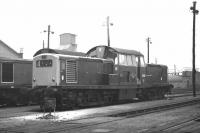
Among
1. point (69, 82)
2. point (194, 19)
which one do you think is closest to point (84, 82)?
point (69, 82)

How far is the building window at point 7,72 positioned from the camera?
20.5 meters

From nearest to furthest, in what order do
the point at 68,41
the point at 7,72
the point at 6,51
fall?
the point at 7,72, the point at 6,51, the point at 68,41

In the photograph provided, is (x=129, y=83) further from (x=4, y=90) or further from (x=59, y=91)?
(x=4, y=90)

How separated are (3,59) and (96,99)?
6408 millimetres

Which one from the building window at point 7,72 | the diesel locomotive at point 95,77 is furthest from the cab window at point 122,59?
the building window at point 7,72

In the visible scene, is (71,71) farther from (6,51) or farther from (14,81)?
(6,51)

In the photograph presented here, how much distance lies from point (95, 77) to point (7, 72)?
18.5ft

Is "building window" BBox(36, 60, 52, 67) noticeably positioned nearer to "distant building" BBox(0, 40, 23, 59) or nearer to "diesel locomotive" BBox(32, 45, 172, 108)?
"diesel locomotive" BBox(32, 45, 172, 108)

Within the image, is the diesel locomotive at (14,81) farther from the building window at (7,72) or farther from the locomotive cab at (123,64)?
the locomotive cab at (123,64)

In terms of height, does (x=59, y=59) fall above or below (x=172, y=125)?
above

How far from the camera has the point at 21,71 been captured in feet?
70.6

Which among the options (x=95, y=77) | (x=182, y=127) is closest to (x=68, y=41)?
(x=95, y=77)

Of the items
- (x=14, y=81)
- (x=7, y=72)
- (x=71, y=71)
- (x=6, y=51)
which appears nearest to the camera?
(x=71, y=71)

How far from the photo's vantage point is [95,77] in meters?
20.3
